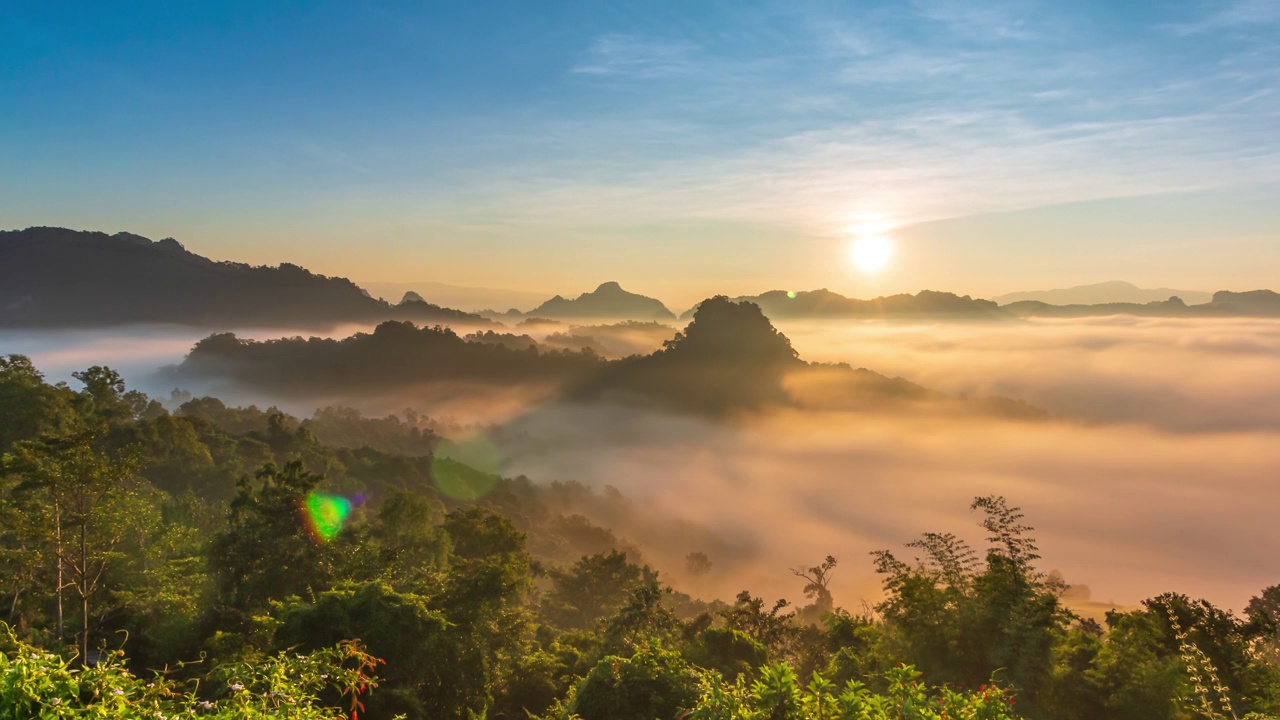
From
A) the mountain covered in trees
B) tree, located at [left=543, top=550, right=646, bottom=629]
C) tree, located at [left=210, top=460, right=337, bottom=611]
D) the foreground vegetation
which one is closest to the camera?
the foreground vegetation

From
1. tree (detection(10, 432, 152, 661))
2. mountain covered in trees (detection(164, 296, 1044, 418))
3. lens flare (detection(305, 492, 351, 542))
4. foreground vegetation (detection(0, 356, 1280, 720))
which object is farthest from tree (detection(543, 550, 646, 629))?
mountain covered in trees (detection(164, 296, 1044, 418))

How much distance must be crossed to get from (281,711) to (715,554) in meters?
84.7

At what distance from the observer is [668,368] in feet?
447

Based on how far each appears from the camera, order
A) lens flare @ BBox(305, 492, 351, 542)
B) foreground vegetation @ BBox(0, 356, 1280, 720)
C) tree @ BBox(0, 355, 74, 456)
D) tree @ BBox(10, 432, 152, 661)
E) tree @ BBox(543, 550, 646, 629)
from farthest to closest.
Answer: tree @ BBox(543, 550, 646, 629) → tree @ BBox(0, 355, 74, 456) → lens flare @ BBox(305, 492, 351, 542) → tree @ BBox(10, 432, 152, 661) → foreground vegetation @ BBox(0, 356, 1280, 720)

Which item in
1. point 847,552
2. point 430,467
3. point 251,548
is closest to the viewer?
point 251,548

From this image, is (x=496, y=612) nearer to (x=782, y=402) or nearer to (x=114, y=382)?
(x=114, y=382)

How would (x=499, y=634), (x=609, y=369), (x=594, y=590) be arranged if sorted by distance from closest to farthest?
(x=499, y=634), (x=594, y=590), (x=609, y=369)

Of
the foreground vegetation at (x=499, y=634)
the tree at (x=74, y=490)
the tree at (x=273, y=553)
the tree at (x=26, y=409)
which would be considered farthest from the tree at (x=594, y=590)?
the tree at (x=26, y=409)

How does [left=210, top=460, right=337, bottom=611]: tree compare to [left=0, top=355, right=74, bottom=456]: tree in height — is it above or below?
below

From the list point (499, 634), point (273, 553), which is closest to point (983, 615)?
point (499, 634)

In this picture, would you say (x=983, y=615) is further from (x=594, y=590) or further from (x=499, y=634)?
(x=594, y=590)

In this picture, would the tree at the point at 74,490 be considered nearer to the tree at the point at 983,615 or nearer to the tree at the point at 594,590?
the tree at the point at 983,615

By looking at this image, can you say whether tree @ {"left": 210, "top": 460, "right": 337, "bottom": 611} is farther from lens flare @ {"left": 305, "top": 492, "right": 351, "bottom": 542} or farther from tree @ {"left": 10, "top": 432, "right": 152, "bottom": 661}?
tree @ {"left": 10, "top": 432, "right": 152, "bottom": 661}

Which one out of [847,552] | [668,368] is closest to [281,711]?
[847,552]
